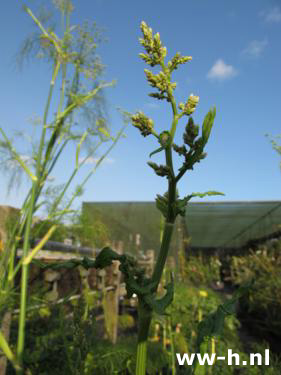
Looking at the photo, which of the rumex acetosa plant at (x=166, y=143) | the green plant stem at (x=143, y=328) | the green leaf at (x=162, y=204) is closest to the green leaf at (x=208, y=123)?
the rumex acetosa plant at (x=166, y=143)

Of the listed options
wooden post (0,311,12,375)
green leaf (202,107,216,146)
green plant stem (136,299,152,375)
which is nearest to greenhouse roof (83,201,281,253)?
wooden post (0,311,12,375)

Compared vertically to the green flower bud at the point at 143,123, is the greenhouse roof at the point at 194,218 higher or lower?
higher

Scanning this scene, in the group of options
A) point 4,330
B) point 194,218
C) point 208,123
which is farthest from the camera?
point 194,218

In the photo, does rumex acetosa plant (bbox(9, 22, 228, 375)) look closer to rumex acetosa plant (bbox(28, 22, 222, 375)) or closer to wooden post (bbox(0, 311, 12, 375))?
rumex acetosa plant (bbox(28, 22, 222, 375))

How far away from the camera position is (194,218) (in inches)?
581

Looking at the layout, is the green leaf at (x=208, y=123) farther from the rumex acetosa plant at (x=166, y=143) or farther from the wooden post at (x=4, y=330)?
the wooden post at (x=4, y=330)

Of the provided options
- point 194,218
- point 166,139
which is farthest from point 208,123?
point 194,218

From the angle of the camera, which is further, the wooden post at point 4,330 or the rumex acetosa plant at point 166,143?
the wooden post at point 4,330

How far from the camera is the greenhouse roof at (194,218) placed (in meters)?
10.9

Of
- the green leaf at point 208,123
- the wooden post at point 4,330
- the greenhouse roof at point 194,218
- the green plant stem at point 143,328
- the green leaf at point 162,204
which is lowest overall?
the wooden post at point 4,330

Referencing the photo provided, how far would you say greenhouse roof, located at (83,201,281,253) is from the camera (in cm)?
1088

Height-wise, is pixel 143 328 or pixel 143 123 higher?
pixel 143 123

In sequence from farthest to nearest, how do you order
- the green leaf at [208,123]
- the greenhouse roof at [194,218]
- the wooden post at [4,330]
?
the greenhouse roof at [194,218]
the wooden post at [4,330]
the green leaf at [208,123]

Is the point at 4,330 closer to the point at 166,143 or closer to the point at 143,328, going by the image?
the point at 143,328
